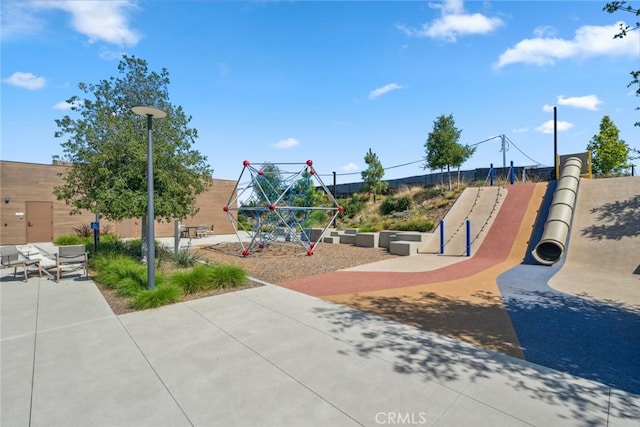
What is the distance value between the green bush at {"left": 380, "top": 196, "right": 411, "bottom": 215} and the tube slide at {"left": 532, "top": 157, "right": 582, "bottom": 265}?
8.65 m

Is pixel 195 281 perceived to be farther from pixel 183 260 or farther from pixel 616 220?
pixel 616 220

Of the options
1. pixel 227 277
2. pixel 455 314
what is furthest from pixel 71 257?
pixel 455 314

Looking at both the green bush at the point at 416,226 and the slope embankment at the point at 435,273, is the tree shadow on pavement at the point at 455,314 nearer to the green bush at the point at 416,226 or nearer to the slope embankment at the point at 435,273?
the slope embankment at the point at 435,273

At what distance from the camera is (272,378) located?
3.53m

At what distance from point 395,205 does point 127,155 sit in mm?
16522

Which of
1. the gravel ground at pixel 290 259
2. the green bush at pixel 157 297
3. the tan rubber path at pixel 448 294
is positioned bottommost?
the gravel ground at pixel 290 259

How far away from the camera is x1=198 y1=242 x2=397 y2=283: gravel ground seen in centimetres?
945

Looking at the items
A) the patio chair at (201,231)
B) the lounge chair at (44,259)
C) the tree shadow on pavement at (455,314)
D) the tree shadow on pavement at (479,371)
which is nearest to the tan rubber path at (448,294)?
the tree shadow on pavement at (455,314)

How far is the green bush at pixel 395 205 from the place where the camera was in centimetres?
2147

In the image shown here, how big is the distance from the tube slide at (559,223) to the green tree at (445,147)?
674 cm

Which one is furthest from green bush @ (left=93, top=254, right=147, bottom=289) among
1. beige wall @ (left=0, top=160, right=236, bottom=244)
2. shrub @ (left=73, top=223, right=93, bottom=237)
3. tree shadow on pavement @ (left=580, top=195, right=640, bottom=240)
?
tree shadow on pavement @ (left=580, top=195, right=640, bottom=240)

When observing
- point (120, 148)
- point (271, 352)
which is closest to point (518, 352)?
point (271, 352)

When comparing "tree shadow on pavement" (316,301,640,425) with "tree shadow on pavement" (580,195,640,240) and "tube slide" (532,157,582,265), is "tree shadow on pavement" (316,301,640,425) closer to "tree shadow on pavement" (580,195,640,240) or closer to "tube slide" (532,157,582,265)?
"tube slide" (532,157,582,265)

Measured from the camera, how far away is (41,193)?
59.6 feet
